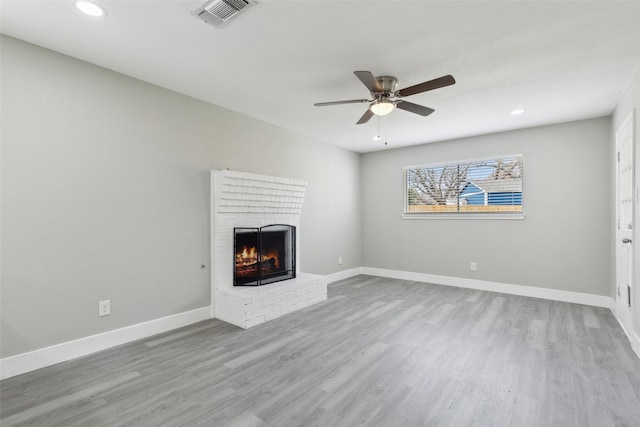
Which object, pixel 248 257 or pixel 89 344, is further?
pixel 248 257

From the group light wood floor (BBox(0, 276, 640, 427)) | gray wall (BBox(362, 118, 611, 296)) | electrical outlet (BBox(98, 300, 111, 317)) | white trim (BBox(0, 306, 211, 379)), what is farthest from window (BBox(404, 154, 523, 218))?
electrical outlet (BBox(98, 300, 111, 317))

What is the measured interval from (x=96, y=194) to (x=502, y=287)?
5.38 m

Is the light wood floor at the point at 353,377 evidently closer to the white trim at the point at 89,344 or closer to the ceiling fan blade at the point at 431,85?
the white trim at the point at 89,344

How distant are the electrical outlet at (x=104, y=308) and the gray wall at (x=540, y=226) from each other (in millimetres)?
4582

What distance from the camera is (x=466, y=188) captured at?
519cm

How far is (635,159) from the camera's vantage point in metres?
2.82

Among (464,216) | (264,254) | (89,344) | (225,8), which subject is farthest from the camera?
(464,216)

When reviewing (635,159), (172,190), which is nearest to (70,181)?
(172,190)

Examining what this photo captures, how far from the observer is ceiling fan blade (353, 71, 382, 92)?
2.33m

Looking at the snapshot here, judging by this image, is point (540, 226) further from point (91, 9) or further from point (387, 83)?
point (91, 9)

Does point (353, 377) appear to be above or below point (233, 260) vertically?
below

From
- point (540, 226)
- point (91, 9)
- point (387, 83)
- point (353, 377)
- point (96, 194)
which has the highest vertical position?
point (91, 9)

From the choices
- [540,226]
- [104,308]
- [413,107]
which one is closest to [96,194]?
[104,308]

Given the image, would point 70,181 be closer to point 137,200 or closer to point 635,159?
point 137,200
